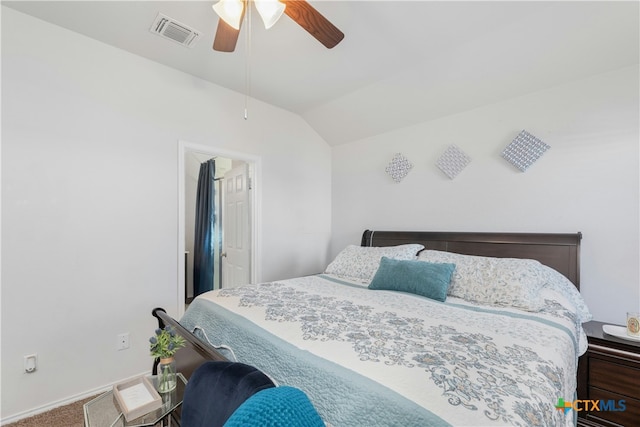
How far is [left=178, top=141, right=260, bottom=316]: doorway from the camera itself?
104 inches

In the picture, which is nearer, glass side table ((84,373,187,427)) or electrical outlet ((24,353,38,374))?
glass side table ((84,373,187,427))

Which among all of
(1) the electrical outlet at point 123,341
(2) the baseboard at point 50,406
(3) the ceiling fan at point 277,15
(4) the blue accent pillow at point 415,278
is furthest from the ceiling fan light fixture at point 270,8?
(2) the baseboard at point 50,406

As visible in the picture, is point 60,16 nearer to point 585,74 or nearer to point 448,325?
point 448,325

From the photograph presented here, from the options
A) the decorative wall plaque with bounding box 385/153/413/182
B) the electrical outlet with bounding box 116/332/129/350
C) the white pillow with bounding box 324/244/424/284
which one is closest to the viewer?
the electrical outlet with bounding box 116/332/129/350

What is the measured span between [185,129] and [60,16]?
1.04m

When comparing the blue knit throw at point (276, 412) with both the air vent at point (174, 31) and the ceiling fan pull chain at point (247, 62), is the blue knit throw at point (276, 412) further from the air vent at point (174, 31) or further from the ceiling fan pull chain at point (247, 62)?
the air vent at point (174, 31)

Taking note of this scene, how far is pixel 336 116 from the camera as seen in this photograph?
344cm

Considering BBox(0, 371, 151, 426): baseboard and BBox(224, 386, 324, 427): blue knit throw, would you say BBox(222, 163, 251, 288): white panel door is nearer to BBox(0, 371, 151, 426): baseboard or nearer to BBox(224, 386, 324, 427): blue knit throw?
BBox(0, 371, 151, 426): baseboard

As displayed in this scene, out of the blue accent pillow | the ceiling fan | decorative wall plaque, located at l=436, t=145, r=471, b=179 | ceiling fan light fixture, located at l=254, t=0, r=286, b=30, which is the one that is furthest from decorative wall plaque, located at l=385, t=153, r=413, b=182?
ceiling fan light fixture, located at l=254, t=0, r=286, b=30

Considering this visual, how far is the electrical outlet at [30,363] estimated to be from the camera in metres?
1.92

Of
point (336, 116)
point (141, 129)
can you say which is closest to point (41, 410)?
point (141, 129)

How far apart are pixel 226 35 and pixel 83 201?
5.28 ft

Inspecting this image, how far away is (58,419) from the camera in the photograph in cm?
189

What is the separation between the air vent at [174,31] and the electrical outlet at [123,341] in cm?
233
